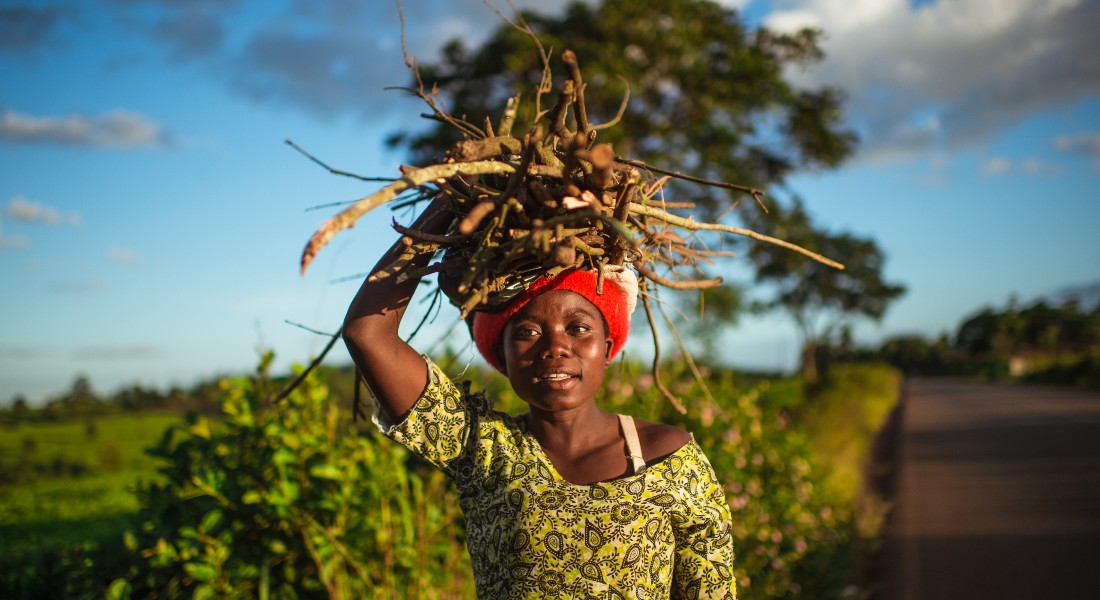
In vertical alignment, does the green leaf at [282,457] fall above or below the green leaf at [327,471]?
above

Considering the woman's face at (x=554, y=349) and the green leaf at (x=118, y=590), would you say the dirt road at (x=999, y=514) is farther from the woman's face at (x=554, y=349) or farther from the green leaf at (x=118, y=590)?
the green leaf at (x=118, y=590)

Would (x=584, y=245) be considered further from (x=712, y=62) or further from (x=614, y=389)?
(x=712, y=62)

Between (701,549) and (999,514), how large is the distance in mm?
6877

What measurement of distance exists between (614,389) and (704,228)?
356 cm

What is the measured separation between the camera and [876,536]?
7305mm

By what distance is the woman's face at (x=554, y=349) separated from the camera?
2062 mm

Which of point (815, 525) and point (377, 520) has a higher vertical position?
point (377, 520)

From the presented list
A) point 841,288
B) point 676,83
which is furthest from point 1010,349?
point 676,83

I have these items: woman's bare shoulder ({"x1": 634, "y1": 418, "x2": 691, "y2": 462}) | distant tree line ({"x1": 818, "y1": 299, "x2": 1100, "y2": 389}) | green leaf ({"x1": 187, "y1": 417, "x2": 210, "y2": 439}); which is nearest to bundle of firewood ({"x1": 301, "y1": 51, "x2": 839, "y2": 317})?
woman's bare shoulder ({"x1": 634, "y1": 418, "x2": 691, "y2": 462})

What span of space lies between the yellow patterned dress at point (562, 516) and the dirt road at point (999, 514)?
4183 millimetres

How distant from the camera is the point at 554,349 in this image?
2055 mm

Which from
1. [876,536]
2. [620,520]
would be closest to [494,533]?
[620,520]

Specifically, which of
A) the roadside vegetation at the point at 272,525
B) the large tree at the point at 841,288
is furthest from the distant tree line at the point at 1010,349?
the roadside vegetation at the point at 272,525

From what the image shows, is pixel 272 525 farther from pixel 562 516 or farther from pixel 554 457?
pixel 562 516
